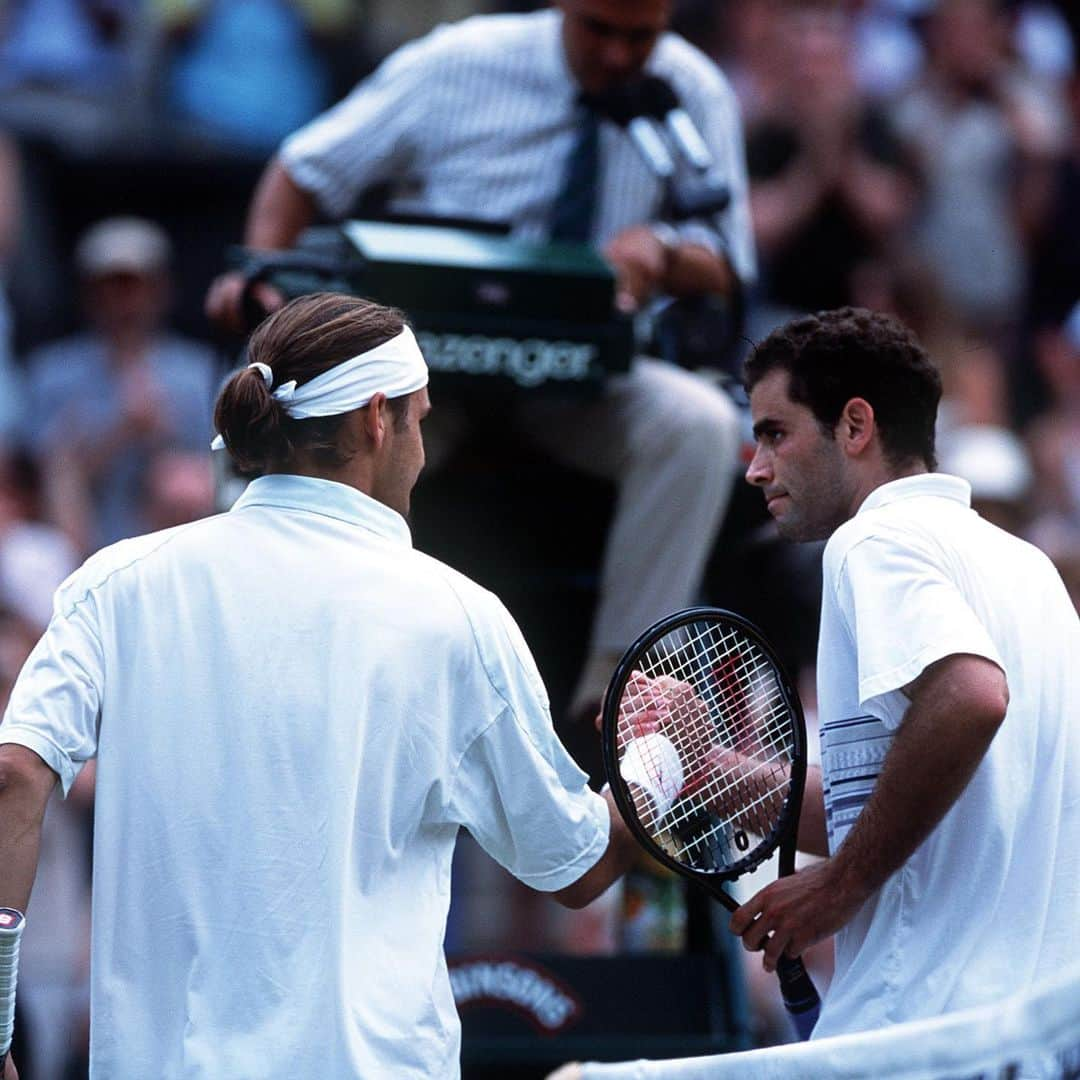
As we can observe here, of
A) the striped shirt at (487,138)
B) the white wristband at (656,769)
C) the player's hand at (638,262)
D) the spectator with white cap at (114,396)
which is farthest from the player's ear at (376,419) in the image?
the spectator with white cap at (114,396)

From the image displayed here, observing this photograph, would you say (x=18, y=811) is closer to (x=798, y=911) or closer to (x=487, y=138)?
(x=798, y=911)

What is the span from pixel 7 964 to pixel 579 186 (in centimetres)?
242

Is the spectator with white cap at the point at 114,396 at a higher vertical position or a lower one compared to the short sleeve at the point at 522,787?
lower

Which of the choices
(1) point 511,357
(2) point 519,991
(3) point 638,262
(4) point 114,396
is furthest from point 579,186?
(4) point 114,396

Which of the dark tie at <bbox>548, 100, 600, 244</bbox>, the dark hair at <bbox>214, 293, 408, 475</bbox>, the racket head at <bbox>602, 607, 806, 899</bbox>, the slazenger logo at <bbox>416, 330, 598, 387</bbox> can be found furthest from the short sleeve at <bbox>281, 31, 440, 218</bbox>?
the racket head at <bbox>602, 607, 806, 899</bbox>

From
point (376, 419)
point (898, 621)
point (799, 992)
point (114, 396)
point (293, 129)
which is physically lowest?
point (114, 396)

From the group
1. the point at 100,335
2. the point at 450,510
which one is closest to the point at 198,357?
the point at 100,335

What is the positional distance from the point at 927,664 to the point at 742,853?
0.47 metres

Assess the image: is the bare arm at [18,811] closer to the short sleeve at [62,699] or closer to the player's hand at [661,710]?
the short sleeve at [62,699]

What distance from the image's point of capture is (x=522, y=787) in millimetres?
2592

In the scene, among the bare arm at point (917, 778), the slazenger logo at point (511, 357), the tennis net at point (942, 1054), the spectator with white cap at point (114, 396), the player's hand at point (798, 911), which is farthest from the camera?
the spectator with white cap at point (114, 396)

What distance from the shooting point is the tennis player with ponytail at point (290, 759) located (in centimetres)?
245

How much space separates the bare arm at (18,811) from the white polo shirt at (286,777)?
0.02m

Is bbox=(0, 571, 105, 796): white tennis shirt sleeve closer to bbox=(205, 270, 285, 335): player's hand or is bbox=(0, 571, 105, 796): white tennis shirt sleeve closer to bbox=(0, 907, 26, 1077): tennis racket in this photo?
bbox=(0, 907, 26, 1077): tennis racket
